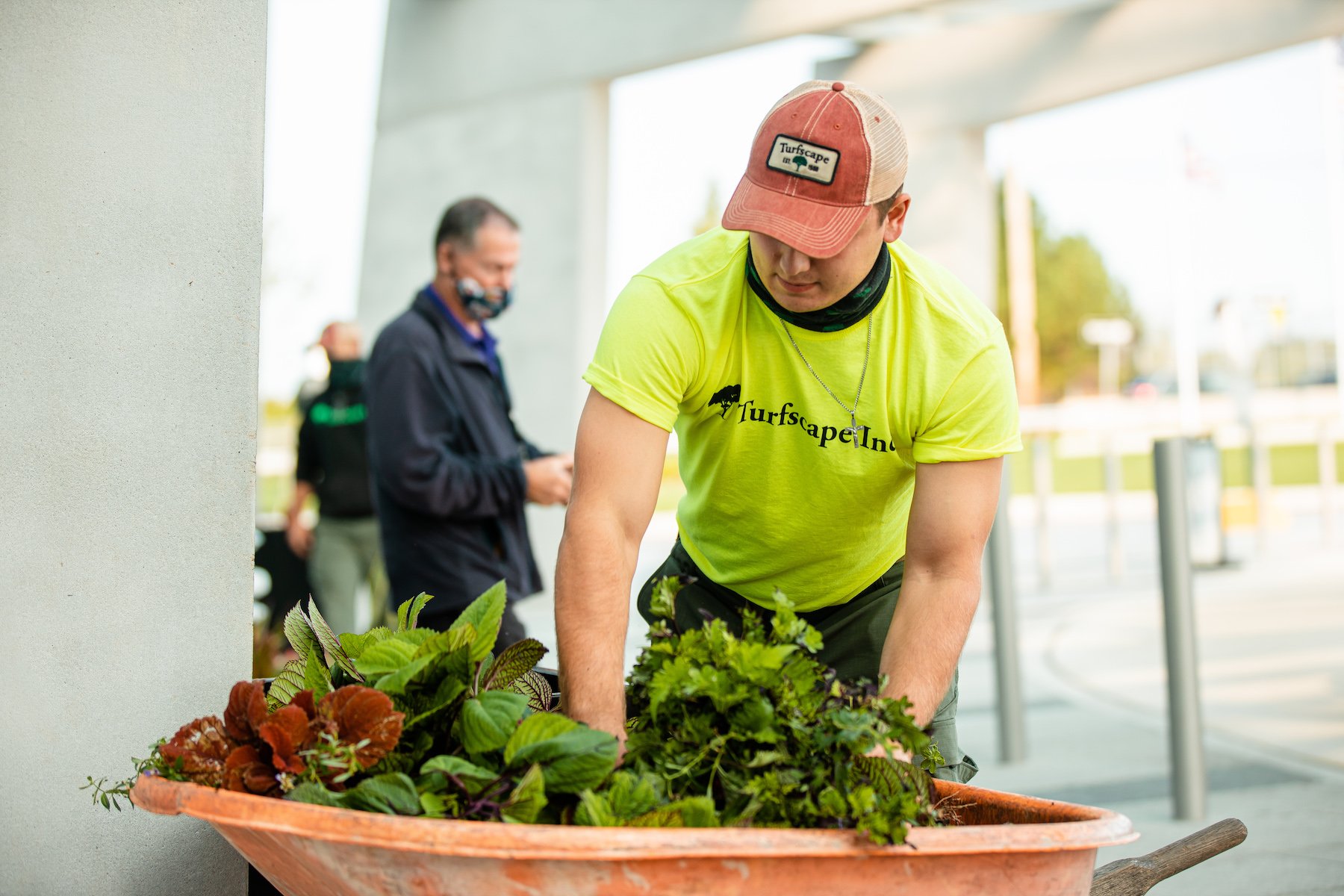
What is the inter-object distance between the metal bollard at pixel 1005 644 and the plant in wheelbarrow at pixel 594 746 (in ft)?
11.9

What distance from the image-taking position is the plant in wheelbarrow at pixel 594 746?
1.76 m

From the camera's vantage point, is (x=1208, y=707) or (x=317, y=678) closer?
(x=317, y=678)

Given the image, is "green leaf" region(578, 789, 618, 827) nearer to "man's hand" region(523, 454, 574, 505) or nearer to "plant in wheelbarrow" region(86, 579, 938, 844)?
"plant in wheelbarrow" region(86, 579, 938, 844)

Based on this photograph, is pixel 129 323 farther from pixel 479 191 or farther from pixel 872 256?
pixel 479 191

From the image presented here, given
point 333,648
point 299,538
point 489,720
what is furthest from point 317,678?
point 299,538

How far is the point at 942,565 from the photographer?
7.82 ft

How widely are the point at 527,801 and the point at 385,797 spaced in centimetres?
19

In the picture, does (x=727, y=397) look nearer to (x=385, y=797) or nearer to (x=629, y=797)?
(x=629, y=797)

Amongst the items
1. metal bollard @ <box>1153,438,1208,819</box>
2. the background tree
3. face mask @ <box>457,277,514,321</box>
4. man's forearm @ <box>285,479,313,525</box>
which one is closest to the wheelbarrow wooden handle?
metal bollard @ <box>1153,438,1208,819</box>

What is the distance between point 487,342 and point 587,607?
224 centimetres

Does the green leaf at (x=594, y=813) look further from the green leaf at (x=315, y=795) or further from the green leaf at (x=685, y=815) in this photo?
the green leaf at (x=315, y=795)

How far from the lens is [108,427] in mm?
2350

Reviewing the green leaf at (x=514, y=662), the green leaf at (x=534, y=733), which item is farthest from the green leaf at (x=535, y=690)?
the green leaf at (x=534, y=733)

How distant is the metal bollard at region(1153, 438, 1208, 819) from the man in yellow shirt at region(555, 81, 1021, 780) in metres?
2.07
